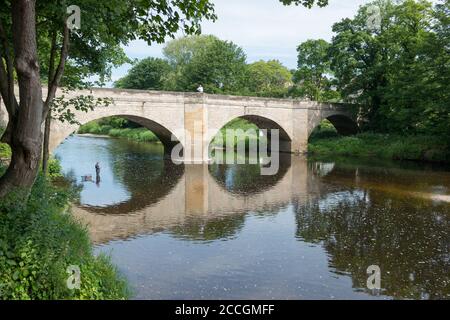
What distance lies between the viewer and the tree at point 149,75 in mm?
58438

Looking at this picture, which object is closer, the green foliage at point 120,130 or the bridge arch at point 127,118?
the bridge arch at point 127,118

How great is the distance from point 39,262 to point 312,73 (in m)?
46.4

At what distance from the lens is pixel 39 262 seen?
5.32 meters

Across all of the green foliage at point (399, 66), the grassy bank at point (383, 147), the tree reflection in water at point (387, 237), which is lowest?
the tree reflection in water at point (387, 237)

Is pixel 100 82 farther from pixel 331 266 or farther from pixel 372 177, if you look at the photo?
pixel 372 177

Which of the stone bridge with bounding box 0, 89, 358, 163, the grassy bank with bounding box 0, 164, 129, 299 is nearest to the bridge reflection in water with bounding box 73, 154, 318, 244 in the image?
the stone bridge with bounding box 0, 89, 358, 163

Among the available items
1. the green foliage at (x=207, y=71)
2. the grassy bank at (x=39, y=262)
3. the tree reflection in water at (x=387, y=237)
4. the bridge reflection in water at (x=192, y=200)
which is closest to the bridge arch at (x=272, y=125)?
the bridge reflection in water at (x=192, y=200)

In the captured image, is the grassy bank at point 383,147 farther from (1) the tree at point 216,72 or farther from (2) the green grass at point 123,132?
(2) the green grass at point 123,132

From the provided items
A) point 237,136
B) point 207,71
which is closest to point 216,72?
point 207,71

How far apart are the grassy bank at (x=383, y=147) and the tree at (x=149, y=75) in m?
25.9

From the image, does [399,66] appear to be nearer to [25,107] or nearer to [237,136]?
[237,136]

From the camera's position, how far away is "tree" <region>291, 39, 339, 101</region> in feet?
157

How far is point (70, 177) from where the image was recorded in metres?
20.4
